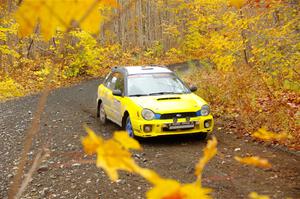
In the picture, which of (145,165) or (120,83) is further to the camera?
(120,83)

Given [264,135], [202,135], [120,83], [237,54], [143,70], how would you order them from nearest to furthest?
[264,135] → [202,135] → [120,83] → [143,70] → [237,54]

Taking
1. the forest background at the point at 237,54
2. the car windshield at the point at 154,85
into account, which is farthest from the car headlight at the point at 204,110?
the forest background at the point at 237,54

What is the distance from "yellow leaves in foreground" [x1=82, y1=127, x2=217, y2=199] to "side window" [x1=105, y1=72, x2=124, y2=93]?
8246 millimetres

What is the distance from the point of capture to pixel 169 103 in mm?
8438

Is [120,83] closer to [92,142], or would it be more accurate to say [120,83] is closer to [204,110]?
[204,110]

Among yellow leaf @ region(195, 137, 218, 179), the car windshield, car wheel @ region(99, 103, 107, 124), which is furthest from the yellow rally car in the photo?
yellow leaf @ region(195, 137, 218, 179)

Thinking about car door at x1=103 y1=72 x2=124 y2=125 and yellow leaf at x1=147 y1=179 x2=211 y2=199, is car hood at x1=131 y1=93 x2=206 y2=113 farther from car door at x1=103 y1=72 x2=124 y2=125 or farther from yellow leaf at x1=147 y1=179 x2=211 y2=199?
yellow leaf at x1=147 y1=179 x2=211 y2=199

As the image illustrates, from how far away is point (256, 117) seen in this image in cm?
955

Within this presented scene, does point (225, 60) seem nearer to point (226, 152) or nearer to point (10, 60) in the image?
point (226, 152)

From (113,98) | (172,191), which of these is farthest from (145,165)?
(172,191)

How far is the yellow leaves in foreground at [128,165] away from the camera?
78 centimetres

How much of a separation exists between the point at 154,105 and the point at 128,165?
24.4 feet

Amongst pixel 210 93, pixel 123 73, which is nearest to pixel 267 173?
pixel 123 73

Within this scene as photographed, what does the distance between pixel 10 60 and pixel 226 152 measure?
2065 cm
